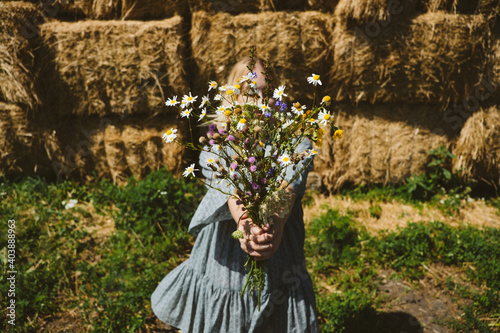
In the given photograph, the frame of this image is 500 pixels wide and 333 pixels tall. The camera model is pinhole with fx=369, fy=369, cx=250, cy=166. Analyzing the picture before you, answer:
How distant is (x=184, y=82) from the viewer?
361 centimetres

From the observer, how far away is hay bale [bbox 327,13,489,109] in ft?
11.3

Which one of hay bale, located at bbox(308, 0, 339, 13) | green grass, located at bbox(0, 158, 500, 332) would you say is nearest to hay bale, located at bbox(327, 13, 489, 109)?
hay bale, located at bbox(308, 0, 339, 13)

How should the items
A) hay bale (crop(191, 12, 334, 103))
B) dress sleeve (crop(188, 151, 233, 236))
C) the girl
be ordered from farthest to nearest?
hay bale (crop(191, 12, 334, 103)), the girl, dress sleeve (crop(188, 151, 233, 236))

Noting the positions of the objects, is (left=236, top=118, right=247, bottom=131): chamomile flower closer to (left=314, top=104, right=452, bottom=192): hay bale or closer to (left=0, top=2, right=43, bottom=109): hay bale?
(left=314, top=104, right=452, bottom=192): hay bale

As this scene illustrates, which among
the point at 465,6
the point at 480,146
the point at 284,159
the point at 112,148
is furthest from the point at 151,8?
the point at 480,146

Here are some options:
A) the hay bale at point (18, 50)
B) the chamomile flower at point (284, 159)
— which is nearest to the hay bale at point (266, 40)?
the hay bale at point (18, 50)

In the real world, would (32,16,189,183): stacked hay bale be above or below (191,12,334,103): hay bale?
below

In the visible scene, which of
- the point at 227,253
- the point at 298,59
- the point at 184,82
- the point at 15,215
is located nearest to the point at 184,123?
the point at 184,82

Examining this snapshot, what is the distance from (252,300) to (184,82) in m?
2.37

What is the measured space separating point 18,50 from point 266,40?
2.26 metres

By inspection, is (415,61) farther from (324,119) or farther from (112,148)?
(112,148)

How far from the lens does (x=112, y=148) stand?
3885 mm

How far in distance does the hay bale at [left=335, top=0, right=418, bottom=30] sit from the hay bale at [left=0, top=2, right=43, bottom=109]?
2.81 metres

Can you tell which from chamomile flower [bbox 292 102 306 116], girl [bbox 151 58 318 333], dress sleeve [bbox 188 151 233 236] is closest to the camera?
chamomile flower [bbox 292 102 306 116]
